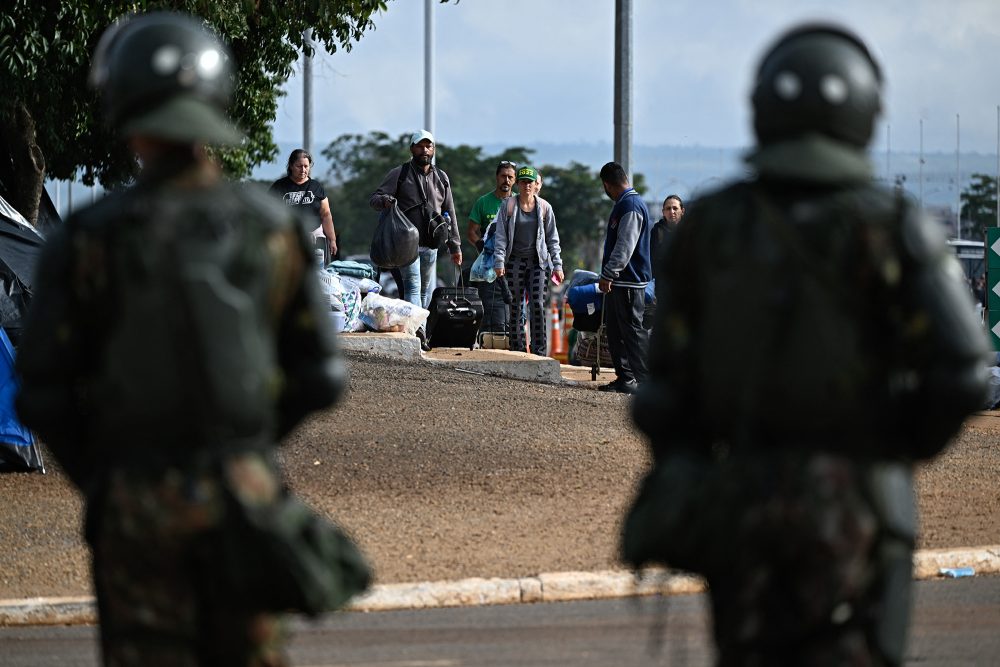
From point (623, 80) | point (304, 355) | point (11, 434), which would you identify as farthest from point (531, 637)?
point (623, 80)

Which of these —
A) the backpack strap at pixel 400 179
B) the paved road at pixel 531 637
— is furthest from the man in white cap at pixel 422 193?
the paved road at pixel 531 637

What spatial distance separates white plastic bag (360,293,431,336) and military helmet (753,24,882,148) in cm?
1292

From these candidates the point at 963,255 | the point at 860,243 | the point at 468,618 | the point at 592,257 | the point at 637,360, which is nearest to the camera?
the point at 860,243

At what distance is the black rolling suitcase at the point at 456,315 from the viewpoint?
57.4 feet

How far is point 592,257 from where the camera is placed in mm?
94438

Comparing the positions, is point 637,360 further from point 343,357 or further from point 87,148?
point 87,148

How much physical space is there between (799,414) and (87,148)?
18.6 metres

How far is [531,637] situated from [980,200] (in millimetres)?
88352

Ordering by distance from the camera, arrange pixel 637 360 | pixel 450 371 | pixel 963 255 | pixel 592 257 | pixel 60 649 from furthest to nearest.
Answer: pixel 592 257
pixel 963 255
pixel 450 371
pixel 637 360
pixel 60 649

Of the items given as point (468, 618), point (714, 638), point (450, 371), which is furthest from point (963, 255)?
point (714, 638)

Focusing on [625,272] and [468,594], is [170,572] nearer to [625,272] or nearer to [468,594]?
[468,594]

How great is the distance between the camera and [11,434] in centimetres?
1066

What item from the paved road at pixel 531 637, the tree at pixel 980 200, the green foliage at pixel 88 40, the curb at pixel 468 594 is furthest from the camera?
the tree at pixel 980 200

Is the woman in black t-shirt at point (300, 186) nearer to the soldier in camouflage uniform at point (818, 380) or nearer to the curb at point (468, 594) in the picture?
the curb at point (468, 594)
